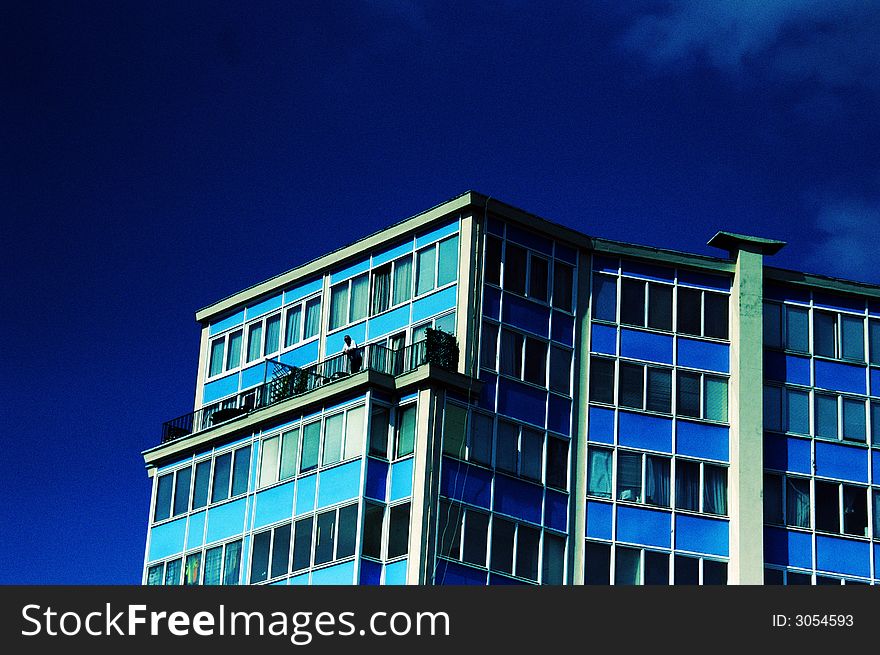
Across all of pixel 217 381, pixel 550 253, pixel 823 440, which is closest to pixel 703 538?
pixel 823 440

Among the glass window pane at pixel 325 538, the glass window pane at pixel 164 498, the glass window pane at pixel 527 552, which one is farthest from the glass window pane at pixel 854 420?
the glass window pane at pixel 164 498

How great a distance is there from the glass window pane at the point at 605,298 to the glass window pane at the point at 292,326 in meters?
8.92

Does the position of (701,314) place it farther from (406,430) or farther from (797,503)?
(406,430)

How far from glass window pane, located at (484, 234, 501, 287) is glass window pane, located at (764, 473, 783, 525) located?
32.2ft

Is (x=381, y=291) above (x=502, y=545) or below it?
above

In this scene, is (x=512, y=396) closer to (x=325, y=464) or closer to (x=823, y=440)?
(x=325, y=464)

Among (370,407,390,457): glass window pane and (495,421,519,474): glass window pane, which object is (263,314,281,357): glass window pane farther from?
(495,421,519,474): glass window pane

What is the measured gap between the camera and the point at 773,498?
207 feet

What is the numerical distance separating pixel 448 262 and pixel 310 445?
6401mm

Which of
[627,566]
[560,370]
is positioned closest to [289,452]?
[560,370]

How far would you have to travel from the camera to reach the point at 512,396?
60656 millimetres

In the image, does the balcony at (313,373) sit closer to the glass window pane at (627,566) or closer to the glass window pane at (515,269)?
the glass window pane at (515,269)

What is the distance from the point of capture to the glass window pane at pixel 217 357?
6825 cm

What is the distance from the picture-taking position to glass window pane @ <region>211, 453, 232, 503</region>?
63.0 m
